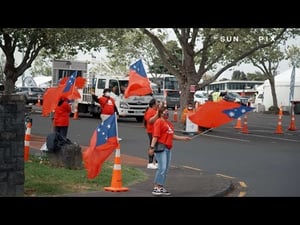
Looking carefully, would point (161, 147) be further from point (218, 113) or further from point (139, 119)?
point (139, 119)

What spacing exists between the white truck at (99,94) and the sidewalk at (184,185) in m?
13.6

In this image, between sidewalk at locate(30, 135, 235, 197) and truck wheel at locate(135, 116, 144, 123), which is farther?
truck wheel at locate(135, 116, 144, 123)

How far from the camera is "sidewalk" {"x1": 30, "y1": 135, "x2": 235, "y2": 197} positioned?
10.8m

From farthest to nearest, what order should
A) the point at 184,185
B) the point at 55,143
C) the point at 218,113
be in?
the point at 55,143 < the point at 184,185 < the point at 218,113

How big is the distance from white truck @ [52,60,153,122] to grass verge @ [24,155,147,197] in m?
14.0

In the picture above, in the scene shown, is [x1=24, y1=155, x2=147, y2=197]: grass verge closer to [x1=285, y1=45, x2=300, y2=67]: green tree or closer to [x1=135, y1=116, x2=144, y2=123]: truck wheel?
[x1=135, y1=116, x2=144, y2=123]: truck wheel

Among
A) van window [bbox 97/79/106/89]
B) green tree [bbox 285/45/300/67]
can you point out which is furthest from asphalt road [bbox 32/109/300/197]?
green tree [bbox 285/45/300/67]

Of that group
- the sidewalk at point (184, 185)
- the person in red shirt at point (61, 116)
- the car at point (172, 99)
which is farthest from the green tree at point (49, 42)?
the car at point (172, 99)

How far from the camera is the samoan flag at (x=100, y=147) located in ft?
35.9

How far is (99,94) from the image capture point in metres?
32.8

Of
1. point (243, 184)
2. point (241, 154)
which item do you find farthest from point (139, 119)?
point (243, 184)

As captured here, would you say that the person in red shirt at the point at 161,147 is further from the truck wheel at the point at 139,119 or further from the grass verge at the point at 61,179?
the truck wheel at the point at 139,119

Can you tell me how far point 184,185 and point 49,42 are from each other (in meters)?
18.2

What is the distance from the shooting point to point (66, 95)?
15.3 meters
